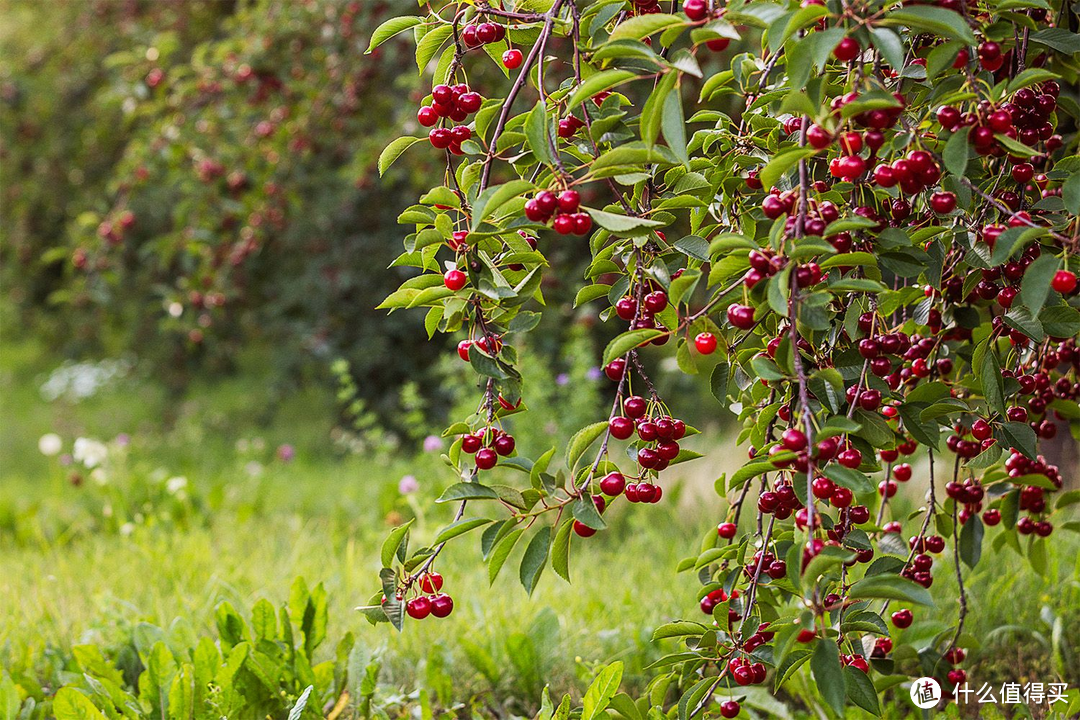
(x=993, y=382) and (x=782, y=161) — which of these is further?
(x=993, y=382)

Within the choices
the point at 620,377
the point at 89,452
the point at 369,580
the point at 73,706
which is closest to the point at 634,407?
the point at 620,377

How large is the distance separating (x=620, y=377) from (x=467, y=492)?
20 cm

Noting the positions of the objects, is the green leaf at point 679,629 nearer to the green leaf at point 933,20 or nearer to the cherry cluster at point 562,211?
the cherry cluster at point 562,211

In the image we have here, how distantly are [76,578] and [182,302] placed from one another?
1001 mm

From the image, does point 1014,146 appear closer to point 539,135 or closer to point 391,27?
point 539,135

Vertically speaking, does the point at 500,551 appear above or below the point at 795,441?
below

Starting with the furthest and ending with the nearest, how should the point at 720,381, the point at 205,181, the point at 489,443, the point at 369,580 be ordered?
the point at 205,181
the point at 369,580
the point at 720,381
the point at 489,443

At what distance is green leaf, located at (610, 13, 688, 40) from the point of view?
0.80 m

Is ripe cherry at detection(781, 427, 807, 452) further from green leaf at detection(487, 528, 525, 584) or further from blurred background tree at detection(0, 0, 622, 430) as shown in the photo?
blurred background tree at detection(0, 0, 622, 430)

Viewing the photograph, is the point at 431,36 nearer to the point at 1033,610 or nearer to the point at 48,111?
the point at 1033,610

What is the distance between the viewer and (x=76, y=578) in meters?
2.11

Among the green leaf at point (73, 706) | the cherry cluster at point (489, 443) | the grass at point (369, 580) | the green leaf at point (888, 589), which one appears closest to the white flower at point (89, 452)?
the grass at point (369, 580)

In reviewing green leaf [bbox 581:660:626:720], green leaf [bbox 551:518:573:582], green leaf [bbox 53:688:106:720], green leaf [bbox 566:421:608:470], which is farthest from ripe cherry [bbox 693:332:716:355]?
green leaf [bbox 53:688:106:720]

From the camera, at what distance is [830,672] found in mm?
800
